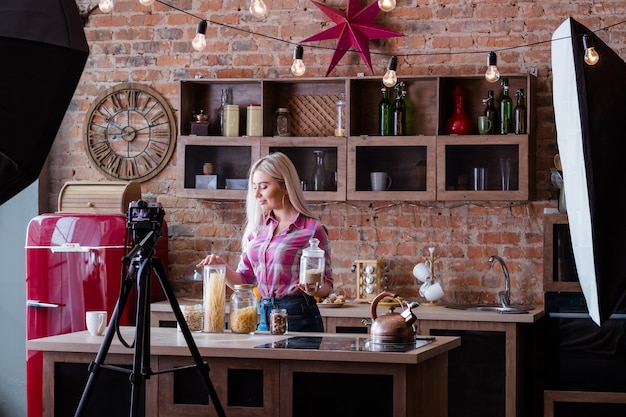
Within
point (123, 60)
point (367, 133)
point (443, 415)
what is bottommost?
point (443, 415)

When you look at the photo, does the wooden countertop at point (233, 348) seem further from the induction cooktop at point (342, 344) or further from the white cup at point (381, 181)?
the white cup at point (381, 181)

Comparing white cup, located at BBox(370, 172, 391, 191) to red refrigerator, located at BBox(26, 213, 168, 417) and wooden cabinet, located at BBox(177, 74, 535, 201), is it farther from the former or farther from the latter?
red refrigerator, located at BBox(26, 213, 168, 417)

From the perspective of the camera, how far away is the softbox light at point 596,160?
10.3 ft

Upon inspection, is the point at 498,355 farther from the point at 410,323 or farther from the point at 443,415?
the point at 410,323

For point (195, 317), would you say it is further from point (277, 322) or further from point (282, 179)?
point (282, 179)

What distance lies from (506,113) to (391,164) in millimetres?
685

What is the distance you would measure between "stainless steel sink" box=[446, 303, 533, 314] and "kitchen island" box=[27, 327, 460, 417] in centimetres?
144

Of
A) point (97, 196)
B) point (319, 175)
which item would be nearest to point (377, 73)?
point (319, 175)

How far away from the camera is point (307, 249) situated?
3.97 metres

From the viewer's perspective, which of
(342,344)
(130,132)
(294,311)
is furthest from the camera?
(130,132)

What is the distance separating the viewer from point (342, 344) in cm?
357

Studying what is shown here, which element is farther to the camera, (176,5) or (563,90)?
(176,5)

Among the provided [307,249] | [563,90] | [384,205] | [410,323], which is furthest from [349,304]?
[563,90]

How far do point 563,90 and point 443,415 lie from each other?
4.45ft
